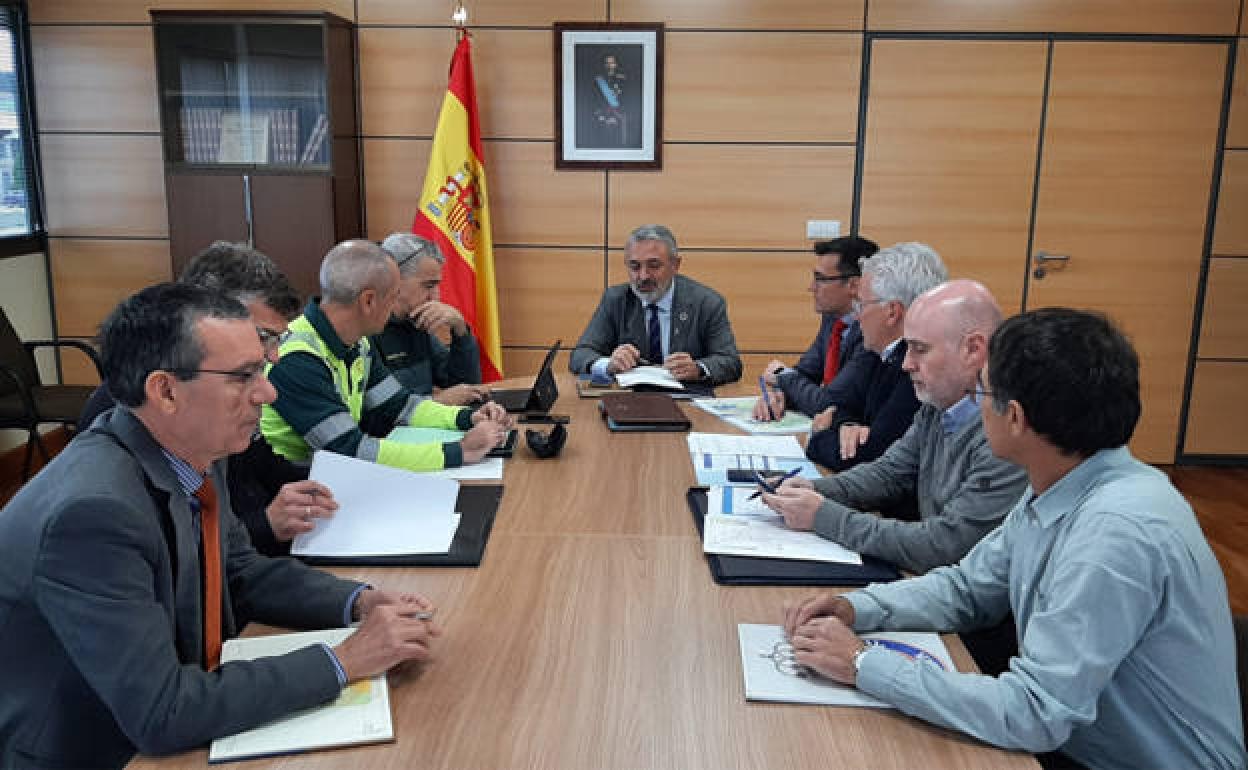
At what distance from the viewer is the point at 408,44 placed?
A: 5078 millimetres

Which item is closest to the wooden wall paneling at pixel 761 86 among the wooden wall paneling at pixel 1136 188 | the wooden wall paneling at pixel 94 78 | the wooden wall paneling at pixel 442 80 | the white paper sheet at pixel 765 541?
the wooden wall paneling at pixel 442 80

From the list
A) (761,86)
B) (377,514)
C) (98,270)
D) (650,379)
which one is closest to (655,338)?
(650,379)

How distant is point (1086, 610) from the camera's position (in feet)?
4.32

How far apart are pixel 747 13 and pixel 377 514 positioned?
3.89 m

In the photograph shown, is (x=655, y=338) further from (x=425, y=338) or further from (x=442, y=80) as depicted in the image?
(x=442, y=80)

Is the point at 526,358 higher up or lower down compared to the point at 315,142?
lower down

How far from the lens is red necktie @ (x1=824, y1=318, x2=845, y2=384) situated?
3598mm

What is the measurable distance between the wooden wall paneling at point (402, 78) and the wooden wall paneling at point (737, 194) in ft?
3.61

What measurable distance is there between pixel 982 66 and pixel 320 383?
4.13 metres

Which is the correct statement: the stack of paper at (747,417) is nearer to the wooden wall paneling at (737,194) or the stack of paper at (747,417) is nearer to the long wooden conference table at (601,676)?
the long wooden conference table at (601,676)

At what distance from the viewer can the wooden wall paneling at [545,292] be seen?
533cm

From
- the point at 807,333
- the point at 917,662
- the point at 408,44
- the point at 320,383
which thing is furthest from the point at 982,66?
the point at 917,662

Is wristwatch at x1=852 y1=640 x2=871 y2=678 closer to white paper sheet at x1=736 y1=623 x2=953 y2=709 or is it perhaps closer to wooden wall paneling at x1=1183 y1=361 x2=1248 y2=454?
white paper sheet at x1=736 y1=623 x2=953 y2=709

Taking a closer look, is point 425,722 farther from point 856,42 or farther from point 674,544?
point 856,42
